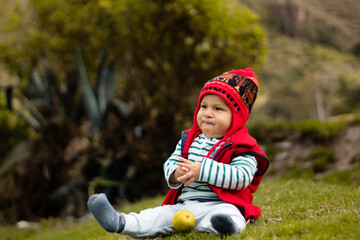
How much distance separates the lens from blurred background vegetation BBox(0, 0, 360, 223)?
7172mm

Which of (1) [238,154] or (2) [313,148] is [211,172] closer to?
(1) [238,154]

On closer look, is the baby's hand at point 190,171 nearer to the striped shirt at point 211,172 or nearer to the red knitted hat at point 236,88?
the striped shirt at point 211,172

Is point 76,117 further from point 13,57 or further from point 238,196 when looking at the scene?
point 238,196

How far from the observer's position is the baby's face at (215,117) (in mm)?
2594

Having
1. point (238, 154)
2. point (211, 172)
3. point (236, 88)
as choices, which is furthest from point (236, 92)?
point (211, 172)

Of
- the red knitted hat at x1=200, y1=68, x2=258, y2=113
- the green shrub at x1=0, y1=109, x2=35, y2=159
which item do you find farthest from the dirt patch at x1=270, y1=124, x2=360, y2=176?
the green shrub at x1=0, y1=109, x2=35, y2=159

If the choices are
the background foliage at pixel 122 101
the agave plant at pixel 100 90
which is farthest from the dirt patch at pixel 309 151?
the agave plant at pixel 100 90

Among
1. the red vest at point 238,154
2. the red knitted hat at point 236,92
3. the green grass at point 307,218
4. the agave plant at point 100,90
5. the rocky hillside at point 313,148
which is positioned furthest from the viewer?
the agave plant at point 100,90

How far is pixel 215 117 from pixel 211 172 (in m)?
0.47

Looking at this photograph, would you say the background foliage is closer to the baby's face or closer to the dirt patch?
the dirt patch

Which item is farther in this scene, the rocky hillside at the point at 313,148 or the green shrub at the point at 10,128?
the green shrub at the point at 10,128

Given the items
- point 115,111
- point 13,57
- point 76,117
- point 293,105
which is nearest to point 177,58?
point 115,111

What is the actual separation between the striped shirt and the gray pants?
8 cm

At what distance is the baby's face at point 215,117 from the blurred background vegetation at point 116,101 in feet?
14.5
